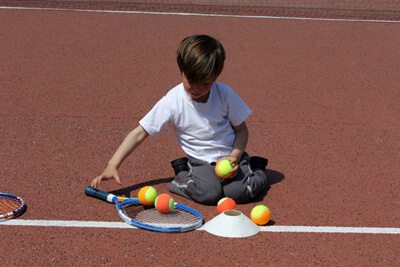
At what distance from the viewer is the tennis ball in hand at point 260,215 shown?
384cm

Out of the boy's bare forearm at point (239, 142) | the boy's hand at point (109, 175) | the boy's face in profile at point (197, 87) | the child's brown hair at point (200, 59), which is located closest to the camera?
the child's brown hair at point (200, 59)

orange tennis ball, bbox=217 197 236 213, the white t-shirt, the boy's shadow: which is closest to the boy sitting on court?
the white t-shirt

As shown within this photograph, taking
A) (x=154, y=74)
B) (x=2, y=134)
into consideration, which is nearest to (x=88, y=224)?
(x=2, y=134)

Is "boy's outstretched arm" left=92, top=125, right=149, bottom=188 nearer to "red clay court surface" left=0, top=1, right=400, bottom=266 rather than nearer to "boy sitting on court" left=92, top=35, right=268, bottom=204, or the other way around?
"boy sitting on court" left=92, top=35, right=268, bottom=204

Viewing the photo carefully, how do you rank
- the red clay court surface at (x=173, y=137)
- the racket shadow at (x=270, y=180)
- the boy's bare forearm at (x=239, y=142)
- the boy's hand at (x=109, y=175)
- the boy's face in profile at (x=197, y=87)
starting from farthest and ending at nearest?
the racket shadow at (x=270, y=180) → the boy's bare forearm at (x=239, y=142) → the boy's hand at (x=109, y=175) → the boy's face in profile at (x=197, y=87) → the red clay court surface at (x=173, y=137)

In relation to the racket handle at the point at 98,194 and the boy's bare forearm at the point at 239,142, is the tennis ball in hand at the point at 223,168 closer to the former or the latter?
the boy's bare forearm at the point at 239,142

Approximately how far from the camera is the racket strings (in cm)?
379

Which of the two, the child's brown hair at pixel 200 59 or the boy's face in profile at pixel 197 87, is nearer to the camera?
the child's brown hair at pixel 200 59

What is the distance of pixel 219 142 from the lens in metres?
4.31

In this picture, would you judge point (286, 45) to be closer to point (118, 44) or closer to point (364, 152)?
point (118, 44)

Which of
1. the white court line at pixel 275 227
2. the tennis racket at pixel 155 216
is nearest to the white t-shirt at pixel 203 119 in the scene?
the tennis racket at pixel 155 216

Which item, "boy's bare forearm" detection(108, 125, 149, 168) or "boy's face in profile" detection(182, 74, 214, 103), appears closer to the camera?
"boy's face in profile" detection(182, 74, 214, 103)

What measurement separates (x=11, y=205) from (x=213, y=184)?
5.08ft

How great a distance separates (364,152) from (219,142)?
5.91 feet
